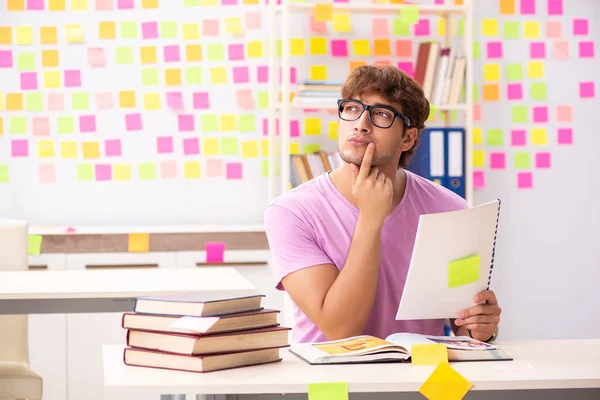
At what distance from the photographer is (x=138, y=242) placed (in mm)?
3750

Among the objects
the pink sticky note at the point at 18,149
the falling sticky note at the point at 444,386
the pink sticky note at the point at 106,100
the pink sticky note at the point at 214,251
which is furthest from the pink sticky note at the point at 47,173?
the falling sticky note at the point at 444,386

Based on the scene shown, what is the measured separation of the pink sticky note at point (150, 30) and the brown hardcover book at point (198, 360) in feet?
9.76

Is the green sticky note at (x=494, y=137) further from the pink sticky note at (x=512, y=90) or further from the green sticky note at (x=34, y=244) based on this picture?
the green sticky note at (x=34, y=244)

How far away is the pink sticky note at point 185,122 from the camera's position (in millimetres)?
4219

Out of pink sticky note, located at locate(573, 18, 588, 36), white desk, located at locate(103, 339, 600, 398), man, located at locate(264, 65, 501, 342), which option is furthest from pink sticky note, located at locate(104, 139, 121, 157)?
white desk, located at locate(103, 339, 600, 398)

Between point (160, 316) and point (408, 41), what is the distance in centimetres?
313

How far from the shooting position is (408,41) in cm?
431

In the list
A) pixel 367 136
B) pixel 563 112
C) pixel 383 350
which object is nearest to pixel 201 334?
pixel 383 350

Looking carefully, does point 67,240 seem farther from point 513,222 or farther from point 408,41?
point 513,222

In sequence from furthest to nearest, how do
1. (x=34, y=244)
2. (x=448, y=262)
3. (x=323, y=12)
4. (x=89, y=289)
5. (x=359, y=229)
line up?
(x=323, y=12) < (x=34, y=244) < (x=89, y=289) < (x=359, y=229) < (x=448, y=262)

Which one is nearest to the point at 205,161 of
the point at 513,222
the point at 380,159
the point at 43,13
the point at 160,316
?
the point at 43,13

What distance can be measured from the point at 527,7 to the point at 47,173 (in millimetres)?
2590

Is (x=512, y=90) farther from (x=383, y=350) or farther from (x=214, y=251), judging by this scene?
(x=383, y=350)

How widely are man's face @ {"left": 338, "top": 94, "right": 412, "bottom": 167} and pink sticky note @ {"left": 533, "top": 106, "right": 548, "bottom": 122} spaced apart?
2597 mm
